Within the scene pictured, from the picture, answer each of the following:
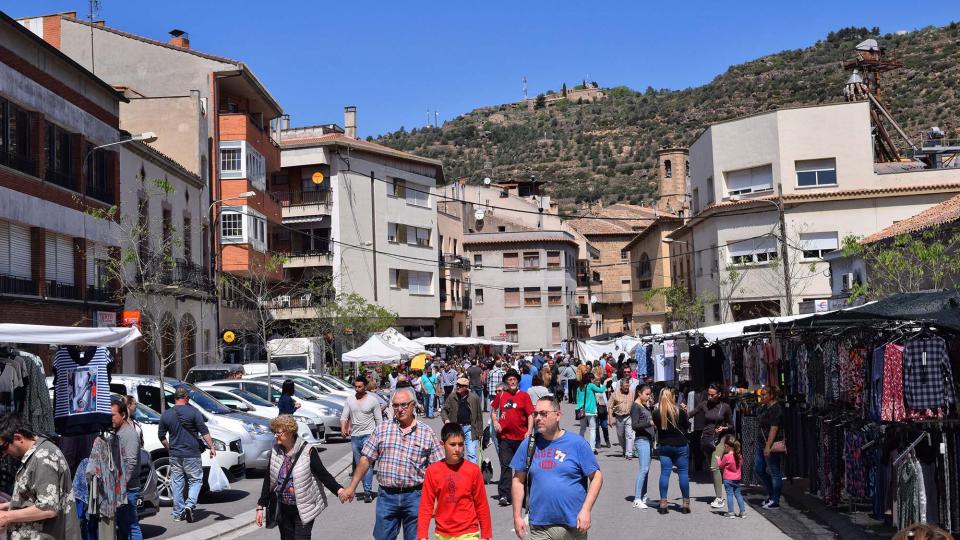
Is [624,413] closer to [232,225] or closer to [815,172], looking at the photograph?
[232,225]

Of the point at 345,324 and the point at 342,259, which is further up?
the point at 342,259

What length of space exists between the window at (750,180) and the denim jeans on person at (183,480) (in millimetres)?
37275

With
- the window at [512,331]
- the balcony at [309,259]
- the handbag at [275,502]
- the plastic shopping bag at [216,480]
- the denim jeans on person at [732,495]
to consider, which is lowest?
the denim jeans on person at [732,495]

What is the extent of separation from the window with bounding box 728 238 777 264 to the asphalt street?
1254 inches

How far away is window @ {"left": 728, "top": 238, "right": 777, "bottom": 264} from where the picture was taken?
1881 inches

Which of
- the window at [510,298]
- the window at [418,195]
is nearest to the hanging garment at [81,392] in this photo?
the window at [418,195]

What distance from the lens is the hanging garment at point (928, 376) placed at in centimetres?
1148

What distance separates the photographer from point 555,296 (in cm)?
8488

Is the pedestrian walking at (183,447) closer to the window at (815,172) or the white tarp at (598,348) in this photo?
the white tarp at (598,348)

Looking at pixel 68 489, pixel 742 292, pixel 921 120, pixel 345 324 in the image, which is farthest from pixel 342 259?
pixel 68 489

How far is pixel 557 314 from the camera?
8469 centimetres

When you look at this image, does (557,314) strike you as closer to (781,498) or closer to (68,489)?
(781,498)

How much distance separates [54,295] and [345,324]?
65.8 feet

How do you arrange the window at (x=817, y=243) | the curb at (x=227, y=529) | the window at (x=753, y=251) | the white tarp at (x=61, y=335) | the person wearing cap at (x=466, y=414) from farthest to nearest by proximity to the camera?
1. the window at (x=753, y=251)
2. the window at (x=817, y=243)
3. the person wearing cap at (x=466, y=414)
4. the curb at (x=227, y=529)
5. the white tarp at (x=61, y=335)
